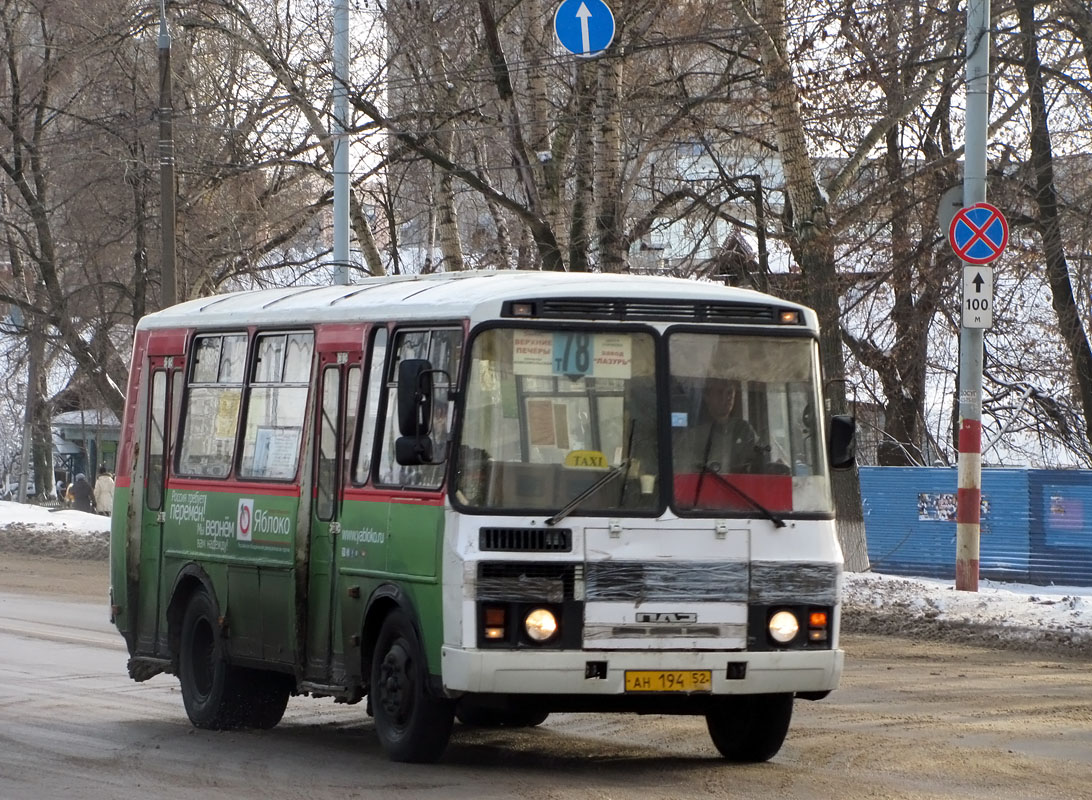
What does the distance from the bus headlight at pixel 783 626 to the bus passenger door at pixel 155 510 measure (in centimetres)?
468

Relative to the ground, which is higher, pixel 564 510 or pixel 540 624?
pixel 564 510

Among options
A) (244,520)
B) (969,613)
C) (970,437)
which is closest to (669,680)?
(244,520)

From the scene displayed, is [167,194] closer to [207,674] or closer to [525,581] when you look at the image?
[207,674]

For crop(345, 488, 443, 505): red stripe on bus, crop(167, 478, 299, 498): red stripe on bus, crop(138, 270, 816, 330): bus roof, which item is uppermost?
crop(138, 270, 816, 330): bus roof

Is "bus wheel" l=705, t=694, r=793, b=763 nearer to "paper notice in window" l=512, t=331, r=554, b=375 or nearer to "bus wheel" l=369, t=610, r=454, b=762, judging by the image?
"bus wheel" l=369, t=610, r=454, b=762

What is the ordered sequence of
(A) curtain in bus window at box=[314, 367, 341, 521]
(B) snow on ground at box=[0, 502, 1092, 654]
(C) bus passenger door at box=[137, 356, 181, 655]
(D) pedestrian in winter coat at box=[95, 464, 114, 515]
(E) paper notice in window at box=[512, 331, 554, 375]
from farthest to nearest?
(D) pedestrian in winter coat at box=[95, 464, 114, 515] < (B) snow on ground at box=[0, 502, 1092, 654] < (C) bus passenger door at box=[137, 356, 181, 655] < (A) curtain in bus window at box=[314, 367, 341, 521] < (E) paper notice in window at box=[512, 331, 554, 375]

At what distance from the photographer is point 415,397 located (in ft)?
29.4

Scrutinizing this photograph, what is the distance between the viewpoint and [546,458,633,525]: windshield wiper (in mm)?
8891

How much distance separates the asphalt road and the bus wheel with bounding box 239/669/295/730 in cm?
20

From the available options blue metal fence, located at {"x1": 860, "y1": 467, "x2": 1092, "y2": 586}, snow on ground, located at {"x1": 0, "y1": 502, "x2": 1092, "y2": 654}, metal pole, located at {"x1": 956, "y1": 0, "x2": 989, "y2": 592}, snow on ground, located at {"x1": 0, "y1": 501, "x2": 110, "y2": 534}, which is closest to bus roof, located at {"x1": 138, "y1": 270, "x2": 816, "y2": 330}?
snow on ground, located at {"x1": 0, "y1": 502, "x2": 1092, "y2": 654}

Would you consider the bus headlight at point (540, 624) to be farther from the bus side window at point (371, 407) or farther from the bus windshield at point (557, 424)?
the bus side window at point (371, 407)

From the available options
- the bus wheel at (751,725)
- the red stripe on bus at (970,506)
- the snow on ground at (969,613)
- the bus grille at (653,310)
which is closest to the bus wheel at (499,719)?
the bus wheel at (751,725)

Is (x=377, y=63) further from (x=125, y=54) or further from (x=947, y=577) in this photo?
(x=947, y=577)

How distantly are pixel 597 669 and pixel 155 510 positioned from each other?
14.8ft
